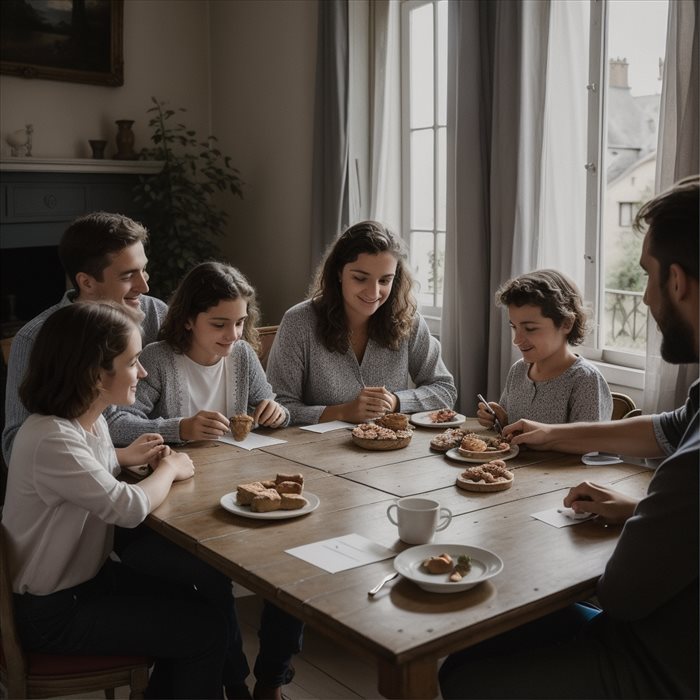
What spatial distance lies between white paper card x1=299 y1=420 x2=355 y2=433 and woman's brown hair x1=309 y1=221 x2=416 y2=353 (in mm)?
312

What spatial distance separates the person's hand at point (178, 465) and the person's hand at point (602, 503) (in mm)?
895

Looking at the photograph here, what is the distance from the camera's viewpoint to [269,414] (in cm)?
261

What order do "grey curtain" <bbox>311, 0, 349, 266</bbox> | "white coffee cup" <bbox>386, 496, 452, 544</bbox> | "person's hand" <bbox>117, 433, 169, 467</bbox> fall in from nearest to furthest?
1. "white coffee cup" <bbox>386, 496, 452, 544</bbox>
2. "person's hand" <bbox>117, 433, 169, 467</bbox>
3. "grey curtain" <bbox>311, 0, 349, 266</bbox>

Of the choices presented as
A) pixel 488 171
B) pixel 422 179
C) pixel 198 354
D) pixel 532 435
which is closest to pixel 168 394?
pixel 198 354

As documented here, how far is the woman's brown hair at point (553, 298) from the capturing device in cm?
250

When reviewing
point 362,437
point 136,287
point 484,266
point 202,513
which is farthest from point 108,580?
point 484,266

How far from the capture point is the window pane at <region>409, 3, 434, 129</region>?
13.9ft

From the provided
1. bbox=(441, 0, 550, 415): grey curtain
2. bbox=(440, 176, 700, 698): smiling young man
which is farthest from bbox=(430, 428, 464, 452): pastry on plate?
bbox=(441, 0, 550, 415): grey curtain

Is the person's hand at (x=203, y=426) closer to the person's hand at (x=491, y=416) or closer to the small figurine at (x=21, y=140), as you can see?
the person's hand at (x=491, y=416)

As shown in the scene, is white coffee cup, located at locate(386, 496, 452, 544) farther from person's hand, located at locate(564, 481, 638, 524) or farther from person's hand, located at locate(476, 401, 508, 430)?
person's hand, located at locate(476, 401, 508, 430)

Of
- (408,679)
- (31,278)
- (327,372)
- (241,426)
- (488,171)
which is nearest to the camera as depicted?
(408,679)

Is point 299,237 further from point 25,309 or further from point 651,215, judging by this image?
point 651,215

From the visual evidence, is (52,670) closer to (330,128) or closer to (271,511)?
(271,511)

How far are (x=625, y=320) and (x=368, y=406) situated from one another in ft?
4.55
